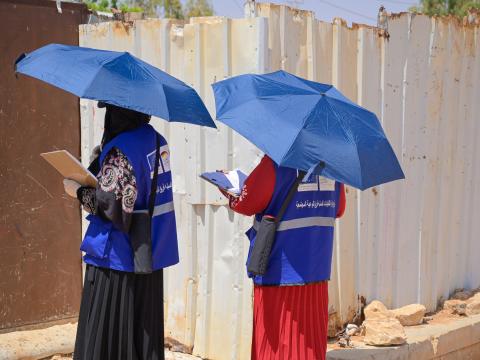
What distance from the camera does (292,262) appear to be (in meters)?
4.27

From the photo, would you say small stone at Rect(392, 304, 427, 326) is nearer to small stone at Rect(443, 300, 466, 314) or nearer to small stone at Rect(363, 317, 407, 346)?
small stone at Rect(363, 317, 407, 346)

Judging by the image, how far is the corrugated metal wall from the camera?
5.32 metres

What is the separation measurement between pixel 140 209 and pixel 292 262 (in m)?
0.88

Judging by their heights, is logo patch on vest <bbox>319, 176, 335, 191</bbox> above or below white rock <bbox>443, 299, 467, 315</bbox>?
above

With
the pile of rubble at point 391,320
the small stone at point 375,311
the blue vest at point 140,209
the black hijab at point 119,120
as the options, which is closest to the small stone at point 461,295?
the pile of rubble at point 391,320

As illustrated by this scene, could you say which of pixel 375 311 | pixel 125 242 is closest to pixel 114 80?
pixel 125 242

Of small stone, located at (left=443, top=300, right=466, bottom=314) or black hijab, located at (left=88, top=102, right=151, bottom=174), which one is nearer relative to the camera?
black hijab, located at (left=88, top=102, right=151, bottom=174)

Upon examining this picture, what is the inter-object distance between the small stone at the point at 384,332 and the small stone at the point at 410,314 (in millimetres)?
353

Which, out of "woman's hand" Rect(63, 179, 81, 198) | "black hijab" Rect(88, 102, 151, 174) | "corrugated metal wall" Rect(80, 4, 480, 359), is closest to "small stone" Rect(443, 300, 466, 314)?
"corrugated metal wall" Rect(80, 4, 480, 359)

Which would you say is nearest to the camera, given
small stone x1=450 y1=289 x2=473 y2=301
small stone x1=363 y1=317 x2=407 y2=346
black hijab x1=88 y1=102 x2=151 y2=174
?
black hijab x1=88 y1=102 x2=151 y2=174

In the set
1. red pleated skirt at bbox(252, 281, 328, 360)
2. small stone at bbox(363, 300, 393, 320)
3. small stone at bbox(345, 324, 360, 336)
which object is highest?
red pleated skirt at bbox(252, 281, 328, 360)

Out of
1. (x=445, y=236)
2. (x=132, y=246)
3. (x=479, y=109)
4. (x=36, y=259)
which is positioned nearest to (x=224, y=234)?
(x=132, y=246)

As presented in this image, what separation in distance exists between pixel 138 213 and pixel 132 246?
180mm

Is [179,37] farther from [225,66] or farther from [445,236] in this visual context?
[445,236]
